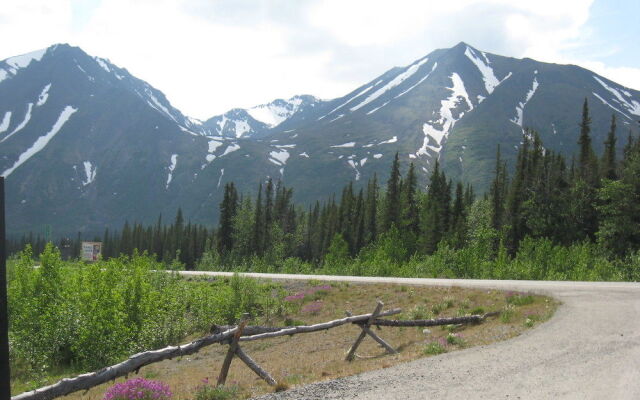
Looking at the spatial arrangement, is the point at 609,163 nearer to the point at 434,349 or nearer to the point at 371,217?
the point at 371,217

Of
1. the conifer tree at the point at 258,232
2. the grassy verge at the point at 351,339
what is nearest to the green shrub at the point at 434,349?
the grassy verge at the point at 351,339

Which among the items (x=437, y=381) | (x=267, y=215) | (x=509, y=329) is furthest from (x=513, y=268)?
(x=267, y=215)

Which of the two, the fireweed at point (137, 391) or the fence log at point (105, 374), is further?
the fireweed at point (137, 391)

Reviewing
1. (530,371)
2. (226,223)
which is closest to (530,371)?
(530,371)

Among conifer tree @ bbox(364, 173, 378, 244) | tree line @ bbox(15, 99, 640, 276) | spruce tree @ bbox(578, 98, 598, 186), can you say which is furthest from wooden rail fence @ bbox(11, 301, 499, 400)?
conifer tree @ bbox(364, 173, 378, 244)

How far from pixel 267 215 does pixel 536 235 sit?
5529cm

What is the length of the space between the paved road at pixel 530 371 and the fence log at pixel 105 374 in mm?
2685

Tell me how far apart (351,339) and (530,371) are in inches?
396

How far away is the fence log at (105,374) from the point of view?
8.11 metres

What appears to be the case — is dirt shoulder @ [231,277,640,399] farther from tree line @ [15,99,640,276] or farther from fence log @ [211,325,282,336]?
tree line @ [15,99,640,276]

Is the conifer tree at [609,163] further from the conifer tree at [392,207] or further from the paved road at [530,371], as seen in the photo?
the paved road at [530,371]

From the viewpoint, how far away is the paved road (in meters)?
8.24

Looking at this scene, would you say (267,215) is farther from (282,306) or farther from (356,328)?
(356,328)

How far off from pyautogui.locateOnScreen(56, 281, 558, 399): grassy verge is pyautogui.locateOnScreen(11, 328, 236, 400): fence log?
1041 millimetres
